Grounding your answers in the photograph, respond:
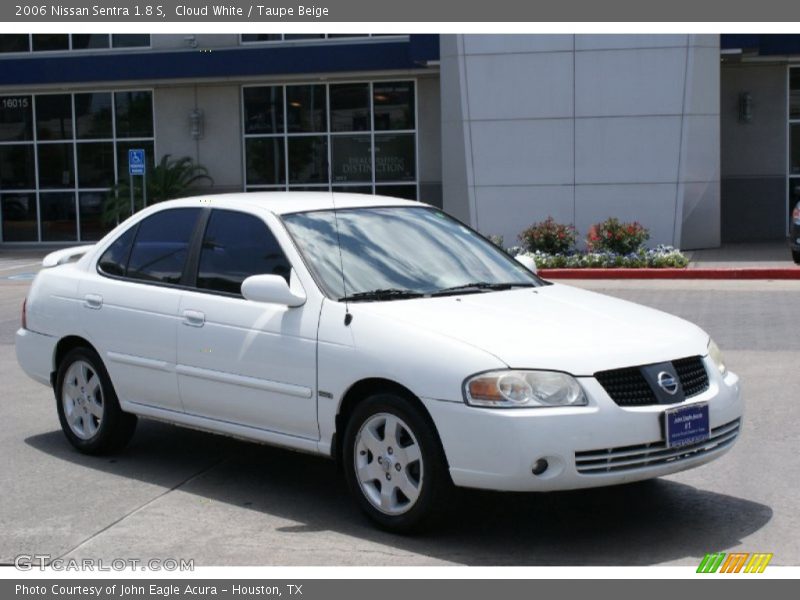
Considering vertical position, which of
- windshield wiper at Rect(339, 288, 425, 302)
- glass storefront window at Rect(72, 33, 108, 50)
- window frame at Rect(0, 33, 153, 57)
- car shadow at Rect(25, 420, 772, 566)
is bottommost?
car shadow at Rect(25, 420, 772, 566)

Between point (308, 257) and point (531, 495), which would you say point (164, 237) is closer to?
point (308, 257)

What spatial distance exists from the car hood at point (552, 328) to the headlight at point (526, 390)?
5cm

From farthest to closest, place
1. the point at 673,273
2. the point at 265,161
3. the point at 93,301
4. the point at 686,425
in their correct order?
the point at 265,161 → the point at 673,273 → the point at 93,301 → the point at 686,425

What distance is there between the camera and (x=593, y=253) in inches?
824

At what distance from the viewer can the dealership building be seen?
2272 centimetres

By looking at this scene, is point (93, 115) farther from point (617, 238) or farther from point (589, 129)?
point (617, 238)

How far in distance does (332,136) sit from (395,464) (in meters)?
23.4

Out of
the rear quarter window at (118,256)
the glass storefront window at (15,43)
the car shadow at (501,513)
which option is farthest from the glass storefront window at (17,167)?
the car shadow at (501,513)

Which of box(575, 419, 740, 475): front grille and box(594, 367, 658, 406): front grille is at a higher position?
box(594, 367, 658, 406): front grille

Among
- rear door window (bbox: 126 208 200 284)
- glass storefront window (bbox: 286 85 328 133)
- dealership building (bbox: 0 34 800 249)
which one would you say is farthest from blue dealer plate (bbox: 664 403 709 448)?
glass storefront window (bbox: 286 85 328 133)

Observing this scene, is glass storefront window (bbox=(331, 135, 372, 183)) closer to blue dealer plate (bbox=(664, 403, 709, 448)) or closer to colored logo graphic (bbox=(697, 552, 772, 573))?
blue dealer plate (bbox=(664, 403, 709, 448))

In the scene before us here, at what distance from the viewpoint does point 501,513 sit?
643 centimetres

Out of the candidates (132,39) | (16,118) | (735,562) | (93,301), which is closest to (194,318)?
(93,301)

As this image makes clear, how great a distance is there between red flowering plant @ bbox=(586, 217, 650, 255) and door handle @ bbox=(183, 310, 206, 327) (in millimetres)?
14758
